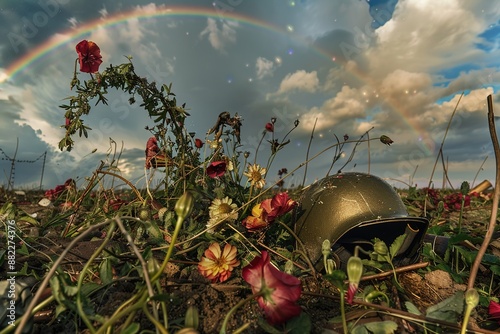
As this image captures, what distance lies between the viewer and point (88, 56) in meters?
2.16

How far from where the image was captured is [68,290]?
0.99m

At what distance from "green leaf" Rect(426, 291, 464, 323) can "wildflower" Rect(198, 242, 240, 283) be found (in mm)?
866

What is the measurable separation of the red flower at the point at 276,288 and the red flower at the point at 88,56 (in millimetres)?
1779

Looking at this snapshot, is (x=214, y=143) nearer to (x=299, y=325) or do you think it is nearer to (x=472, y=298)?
(x=299, y=325)

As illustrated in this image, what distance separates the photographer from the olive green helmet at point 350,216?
6.34ft

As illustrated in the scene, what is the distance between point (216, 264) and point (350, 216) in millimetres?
848

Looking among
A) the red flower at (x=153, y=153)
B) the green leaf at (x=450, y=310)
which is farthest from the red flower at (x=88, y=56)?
the green leaf at (x=450, y=310)

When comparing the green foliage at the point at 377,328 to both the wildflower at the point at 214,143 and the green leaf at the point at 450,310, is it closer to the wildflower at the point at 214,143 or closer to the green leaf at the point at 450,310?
the green leaf at the point at 450,310

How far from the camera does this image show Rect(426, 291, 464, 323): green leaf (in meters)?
1.25

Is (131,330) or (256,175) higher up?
(256,175)

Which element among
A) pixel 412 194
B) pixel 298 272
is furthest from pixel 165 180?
pixel 412 194

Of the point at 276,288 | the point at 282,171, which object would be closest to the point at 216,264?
the point at 276,288

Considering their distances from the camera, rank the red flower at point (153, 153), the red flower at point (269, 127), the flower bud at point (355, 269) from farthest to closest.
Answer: the red flower at point (269, 127) → the red flower at point (153, 153) → the flower bud at point (355, 269)

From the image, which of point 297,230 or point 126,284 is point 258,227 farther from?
point 126,284
